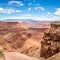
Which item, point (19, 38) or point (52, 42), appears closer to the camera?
point (52, 42)

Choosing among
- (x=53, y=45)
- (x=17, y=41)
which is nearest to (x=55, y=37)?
(x=53, y=45)

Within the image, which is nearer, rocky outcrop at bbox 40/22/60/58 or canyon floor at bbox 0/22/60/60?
rocky outcrop at bbox 40/22/60/58

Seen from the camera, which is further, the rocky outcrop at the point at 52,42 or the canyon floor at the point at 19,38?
the canyon floor at the point at 19,38

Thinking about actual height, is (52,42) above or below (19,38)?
above

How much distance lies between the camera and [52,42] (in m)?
19.8

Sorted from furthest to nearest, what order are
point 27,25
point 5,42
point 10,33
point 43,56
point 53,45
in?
point 27,25, point 10,33, point 5,42, point 43,56, point 53,45

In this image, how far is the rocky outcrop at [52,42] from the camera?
62.7 ft

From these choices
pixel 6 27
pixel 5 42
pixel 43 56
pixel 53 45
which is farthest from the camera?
pixel 6 27

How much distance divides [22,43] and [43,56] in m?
19.1

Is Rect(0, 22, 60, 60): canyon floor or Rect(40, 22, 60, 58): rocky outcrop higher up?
Rect(40, 22, 60, 58): rocky outcrop

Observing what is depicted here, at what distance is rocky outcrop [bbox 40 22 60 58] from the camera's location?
19.1 meters

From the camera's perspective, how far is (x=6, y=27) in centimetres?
4716

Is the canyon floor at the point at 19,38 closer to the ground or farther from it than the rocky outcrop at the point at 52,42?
closer to the ground

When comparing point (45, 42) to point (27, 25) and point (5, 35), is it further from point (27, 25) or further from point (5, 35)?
point (27, 25)
